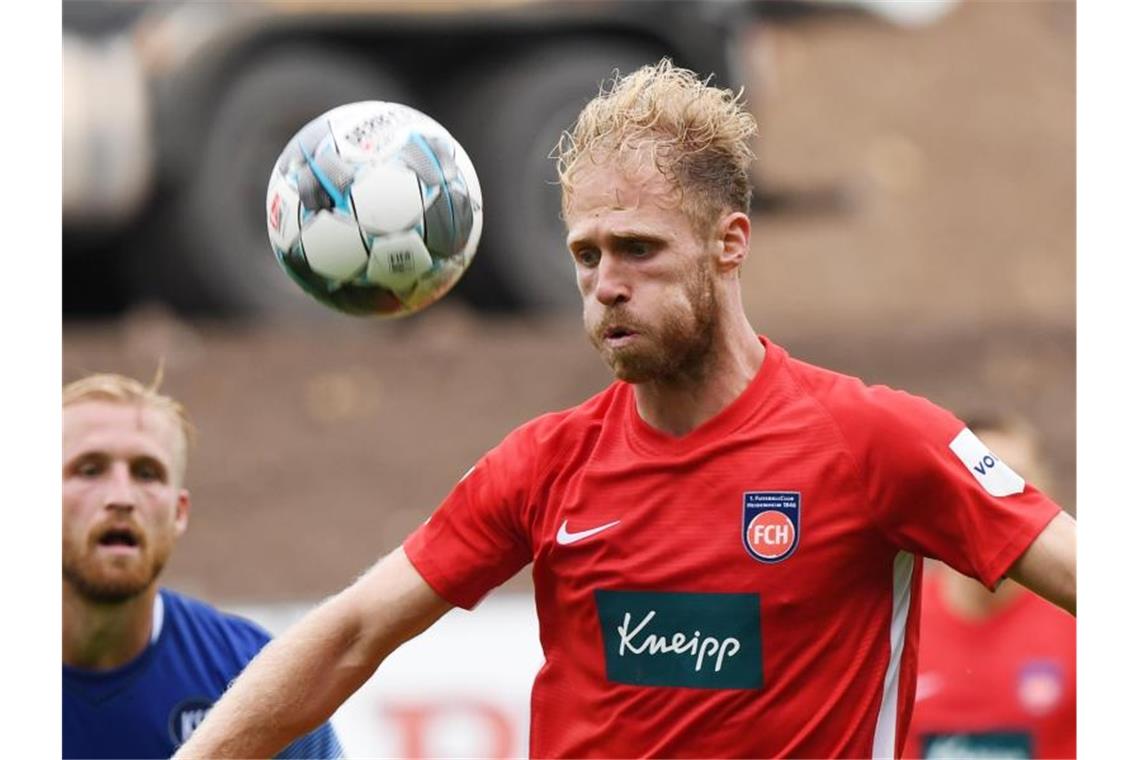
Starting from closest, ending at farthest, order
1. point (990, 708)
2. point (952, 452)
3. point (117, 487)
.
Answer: point (952, 452) < point (117, 487) < point (990, 708)

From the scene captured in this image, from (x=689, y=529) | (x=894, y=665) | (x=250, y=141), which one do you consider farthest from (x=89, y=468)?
(x=250, y=141)

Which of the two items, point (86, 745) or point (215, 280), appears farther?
point (215, 280)

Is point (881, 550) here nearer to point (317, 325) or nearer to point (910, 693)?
point (910, 693)

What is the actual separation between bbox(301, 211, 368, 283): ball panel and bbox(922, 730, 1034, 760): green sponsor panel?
418 centimetres

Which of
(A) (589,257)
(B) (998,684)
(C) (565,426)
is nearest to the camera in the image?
(A) (589,257)

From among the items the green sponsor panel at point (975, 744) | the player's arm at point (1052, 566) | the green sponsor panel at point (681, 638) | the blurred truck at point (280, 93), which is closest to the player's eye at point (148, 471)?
the green sponsor panel at point (681, 638)

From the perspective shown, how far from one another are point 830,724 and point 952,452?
0.71 metres

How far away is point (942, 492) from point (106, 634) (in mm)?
2827

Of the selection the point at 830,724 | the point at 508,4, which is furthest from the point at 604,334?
the point at 508,4

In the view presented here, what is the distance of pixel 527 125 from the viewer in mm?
12711

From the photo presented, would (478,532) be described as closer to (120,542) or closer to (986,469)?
(986,469)

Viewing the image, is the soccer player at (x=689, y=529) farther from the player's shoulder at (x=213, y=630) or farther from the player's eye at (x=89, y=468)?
the player's eye at (x=89, y=468)

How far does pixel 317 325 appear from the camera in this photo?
1345cm

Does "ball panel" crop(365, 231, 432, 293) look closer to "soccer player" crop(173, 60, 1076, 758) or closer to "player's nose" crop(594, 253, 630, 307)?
"soccer player" crop(173, 60, 1076, 758)
